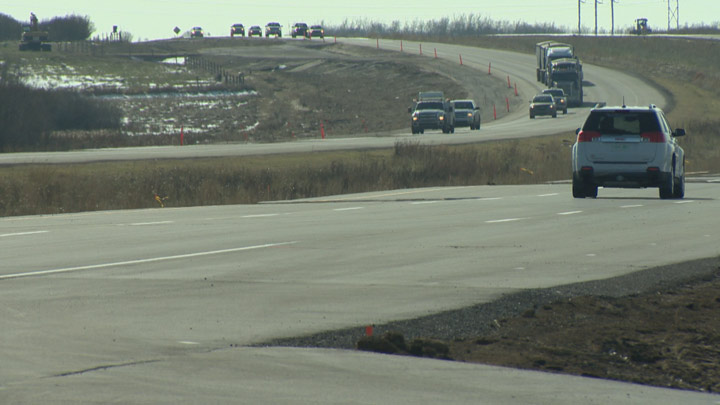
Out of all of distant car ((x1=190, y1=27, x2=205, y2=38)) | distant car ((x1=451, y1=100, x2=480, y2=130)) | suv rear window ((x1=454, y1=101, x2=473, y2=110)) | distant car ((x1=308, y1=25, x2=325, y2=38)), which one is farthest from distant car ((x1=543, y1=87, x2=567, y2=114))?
distant car ((x1=190, y1=27, x2=205, y2=38))

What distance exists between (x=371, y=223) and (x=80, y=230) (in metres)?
4.85

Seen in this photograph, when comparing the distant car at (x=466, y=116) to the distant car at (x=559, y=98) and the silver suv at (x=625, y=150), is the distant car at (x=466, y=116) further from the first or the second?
the silver suv at (x=625, y=150)

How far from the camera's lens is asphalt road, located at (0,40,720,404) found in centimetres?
683

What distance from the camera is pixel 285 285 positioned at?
11500 mm

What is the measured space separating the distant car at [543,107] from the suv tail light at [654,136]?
52195 millimetres

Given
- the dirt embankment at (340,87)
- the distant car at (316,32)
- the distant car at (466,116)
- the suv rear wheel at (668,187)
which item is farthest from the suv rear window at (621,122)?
the distant car at (316,32)

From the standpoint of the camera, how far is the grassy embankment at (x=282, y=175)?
31.1m

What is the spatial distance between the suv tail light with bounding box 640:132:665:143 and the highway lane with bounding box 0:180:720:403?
4.61ft

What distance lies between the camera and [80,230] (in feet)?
60.1

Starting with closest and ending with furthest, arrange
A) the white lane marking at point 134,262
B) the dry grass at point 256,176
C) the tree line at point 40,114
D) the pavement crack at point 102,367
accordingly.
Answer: the pavement crack at point 102,367
the white lane marking at point 134,262
the dry grass at point 256,176
the tree line at point 40,114

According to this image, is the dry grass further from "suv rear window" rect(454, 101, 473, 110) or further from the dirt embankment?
the dirt embankment

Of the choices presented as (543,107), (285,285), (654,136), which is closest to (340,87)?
(543,107)

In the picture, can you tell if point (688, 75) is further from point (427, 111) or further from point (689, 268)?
point (689, 268)

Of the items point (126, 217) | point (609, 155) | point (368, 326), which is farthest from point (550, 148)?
point (368, 326)
